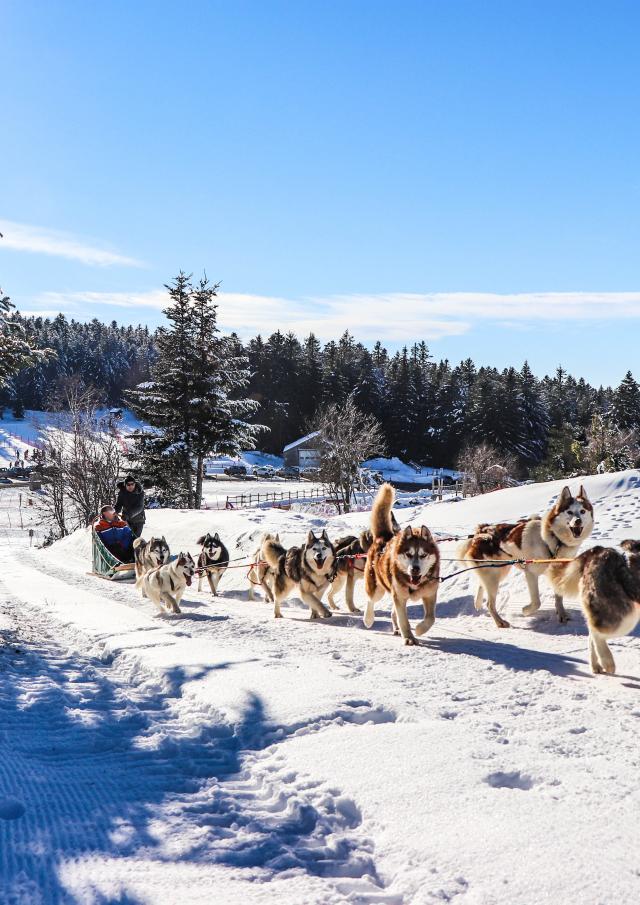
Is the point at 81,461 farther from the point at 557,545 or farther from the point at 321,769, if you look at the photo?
the point at 321,769

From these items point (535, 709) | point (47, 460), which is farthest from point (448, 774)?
point (47, 460)

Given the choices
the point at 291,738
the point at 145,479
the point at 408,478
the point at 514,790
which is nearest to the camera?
the point at 514,790

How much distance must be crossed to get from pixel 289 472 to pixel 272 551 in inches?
2531

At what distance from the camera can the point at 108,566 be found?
1405 cm

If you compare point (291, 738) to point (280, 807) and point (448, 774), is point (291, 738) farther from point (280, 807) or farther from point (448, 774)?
point (448, 774)

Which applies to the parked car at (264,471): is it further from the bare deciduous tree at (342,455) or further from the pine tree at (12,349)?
the pine tree at (12,349)

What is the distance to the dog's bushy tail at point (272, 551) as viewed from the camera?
996cm

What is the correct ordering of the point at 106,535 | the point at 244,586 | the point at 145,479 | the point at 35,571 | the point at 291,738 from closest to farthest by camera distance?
the point at 291,738 → the point at 244,586 → the point at 106,535 → the point at 35,571 → the point at 145,479

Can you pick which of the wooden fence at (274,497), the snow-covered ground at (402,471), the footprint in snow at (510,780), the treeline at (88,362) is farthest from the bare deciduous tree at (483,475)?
the treeline at (88,362)

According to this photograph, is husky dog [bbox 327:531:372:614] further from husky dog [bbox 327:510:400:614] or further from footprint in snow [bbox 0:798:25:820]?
footprint in snow [bbox 0:798:25:820]

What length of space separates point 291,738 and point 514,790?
1.35 meters

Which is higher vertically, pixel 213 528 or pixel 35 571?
pixel 213 528

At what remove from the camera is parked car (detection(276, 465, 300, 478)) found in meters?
72.3

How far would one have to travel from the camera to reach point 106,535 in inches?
576
